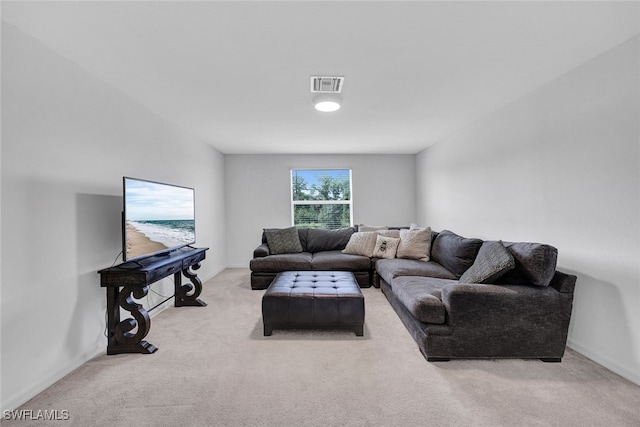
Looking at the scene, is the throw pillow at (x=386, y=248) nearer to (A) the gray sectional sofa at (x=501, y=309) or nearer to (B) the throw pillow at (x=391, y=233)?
(B) the throw pillow at (x=391, y=233)

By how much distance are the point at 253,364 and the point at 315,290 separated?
34.6 inches

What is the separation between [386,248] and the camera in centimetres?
454

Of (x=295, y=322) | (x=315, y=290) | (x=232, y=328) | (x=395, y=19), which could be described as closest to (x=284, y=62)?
(x=395, y=19)

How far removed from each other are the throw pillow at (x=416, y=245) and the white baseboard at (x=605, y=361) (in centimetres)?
192

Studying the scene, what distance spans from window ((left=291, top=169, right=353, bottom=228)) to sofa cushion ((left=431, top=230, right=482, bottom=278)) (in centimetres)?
250

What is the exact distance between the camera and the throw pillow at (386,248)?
177 inches

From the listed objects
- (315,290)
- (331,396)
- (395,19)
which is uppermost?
(395,19)

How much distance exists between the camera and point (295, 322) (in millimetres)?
2746

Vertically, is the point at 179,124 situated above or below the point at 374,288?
above

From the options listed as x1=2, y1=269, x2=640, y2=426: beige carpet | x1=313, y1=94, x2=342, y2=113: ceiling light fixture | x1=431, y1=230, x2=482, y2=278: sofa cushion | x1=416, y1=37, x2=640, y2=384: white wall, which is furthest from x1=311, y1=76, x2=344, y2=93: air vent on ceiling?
x1=2, y1=269, x2=640, y2=426: beige carpet

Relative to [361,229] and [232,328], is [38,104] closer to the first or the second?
[232,328]

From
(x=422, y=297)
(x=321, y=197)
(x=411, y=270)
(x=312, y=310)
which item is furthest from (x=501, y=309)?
(x=321, y=197)

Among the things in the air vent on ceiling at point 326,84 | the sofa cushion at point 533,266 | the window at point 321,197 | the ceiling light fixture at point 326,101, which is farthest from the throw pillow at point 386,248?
the air vent on ceiling at point 326,84

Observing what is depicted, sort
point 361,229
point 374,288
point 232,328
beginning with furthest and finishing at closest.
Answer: point 361,229 < point 374,288 < point 232,328
